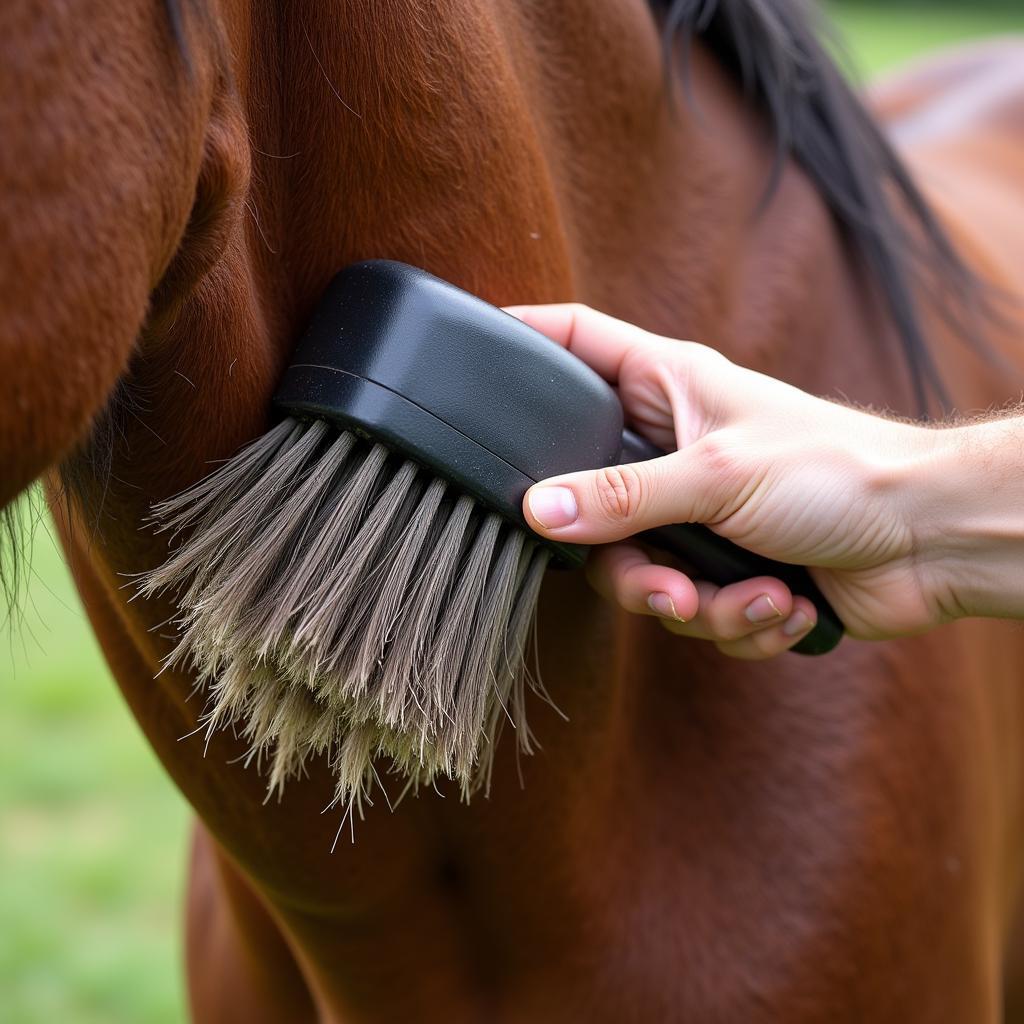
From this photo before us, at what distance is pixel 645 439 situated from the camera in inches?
40.7

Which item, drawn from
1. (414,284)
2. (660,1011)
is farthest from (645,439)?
(660,1011)

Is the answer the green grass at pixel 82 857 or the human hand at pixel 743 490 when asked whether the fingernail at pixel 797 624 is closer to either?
the human hand at pixel 743 490

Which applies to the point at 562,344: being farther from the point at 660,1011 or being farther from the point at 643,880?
the point at 660,1011

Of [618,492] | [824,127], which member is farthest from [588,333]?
[824,127]

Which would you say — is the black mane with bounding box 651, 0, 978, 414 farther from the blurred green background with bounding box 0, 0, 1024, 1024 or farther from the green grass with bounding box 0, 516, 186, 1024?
the green grass with bounding box 0, 516, 186, 1024

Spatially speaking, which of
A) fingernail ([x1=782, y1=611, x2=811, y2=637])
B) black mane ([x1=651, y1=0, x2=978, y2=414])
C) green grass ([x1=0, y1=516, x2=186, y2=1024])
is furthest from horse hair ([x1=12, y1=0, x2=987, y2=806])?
green grass ([x1=0, y1=516, x2=186, y2=1024])

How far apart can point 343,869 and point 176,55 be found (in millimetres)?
657

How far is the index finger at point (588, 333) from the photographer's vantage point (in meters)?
0.98

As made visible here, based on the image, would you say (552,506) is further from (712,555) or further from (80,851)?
(80,851)

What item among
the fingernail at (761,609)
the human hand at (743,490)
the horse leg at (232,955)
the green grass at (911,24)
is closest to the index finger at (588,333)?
the human hand at (743,490)

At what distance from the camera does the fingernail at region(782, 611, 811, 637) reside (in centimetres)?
102

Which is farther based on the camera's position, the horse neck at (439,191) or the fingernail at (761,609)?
the fingernail at (761,609)

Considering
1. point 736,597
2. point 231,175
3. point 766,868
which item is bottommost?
point 766,868

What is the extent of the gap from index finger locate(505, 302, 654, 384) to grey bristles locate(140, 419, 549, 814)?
177 millimetres
